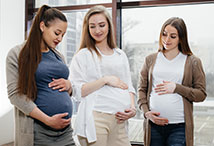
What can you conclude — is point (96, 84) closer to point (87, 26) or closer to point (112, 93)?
point (112, 93)

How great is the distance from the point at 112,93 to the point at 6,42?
184 cm

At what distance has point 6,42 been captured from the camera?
2.99 m

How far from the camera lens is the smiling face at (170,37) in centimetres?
184

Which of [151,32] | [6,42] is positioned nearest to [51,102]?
[151,32]

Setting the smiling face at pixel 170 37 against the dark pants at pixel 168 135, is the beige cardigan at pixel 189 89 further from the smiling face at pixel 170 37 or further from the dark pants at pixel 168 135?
the smiling face at pixel 170 37

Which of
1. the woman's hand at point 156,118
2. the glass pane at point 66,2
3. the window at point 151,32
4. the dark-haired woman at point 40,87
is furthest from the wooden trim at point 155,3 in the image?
the dark-haired woman at point 40,87

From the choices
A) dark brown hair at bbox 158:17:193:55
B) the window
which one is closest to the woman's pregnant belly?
dark brown hair at bbox 158:17:193:55

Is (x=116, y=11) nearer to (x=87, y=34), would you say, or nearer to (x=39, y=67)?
(x=87, y=34)

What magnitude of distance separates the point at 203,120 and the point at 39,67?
70.9 inches

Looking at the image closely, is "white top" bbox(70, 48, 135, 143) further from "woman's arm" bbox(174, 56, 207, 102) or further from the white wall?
the white wall

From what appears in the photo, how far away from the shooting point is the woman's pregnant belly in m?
1.43

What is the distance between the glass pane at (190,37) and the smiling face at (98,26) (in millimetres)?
1190

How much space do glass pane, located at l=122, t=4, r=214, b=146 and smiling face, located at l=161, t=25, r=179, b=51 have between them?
848mm

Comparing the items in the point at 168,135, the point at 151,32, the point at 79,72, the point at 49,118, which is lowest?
the point at 168,135
